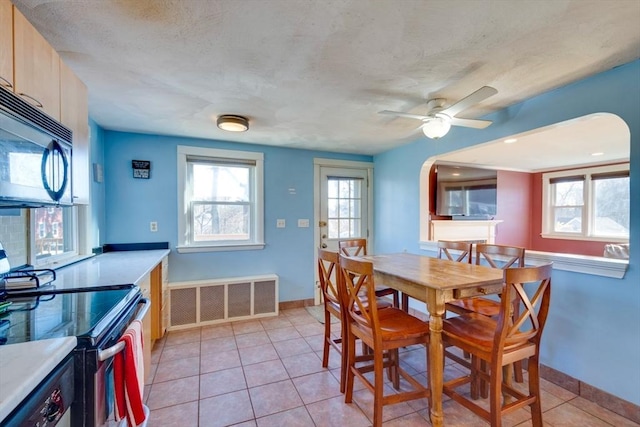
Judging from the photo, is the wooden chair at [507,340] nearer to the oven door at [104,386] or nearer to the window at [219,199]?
the oven door at [104,386]

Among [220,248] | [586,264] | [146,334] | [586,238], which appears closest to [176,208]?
[220,248]

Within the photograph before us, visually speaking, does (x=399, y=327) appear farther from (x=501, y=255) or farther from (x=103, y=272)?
(x=103, y=272)

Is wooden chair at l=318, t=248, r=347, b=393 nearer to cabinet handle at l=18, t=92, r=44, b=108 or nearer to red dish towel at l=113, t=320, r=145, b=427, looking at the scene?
red dish towel at l=113, t=320, r=145, b=427

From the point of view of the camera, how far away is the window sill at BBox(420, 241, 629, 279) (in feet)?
6.00

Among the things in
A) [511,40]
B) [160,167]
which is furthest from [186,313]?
[511,40]

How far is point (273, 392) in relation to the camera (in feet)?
6.75

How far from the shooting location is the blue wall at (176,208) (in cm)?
316

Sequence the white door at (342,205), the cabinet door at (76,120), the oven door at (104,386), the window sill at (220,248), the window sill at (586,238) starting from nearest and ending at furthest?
the oven door at (104,386) < the cabinet door at (76,120) < the window sill at (220,248) < the white door at (342,205) < the window sill at (586,238)

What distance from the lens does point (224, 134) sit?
10.7ft

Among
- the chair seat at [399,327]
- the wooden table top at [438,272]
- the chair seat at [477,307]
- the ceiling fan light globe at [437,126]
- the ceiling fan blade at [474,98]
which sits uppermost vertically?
the ceiling fan blade at [474,98]

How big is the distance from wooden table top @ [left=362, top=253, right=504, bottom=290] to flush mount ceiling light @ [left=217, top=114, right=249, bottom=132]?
5.80ft

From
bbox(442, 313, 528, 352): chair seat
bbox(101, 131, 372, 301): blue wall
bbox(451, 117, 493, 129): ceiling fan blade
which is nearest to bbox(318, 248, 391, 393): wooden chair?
bbox(442, 313, 528, 352): chair seat

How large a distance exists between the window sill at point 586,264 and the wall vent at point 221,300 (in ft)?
8.94

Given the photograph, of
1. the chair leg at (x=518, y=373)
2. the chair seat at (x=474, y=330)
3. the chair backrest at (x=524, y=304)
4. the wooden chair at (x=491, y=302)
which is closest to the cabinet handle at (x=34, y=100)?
the chair backrest at (x=524, y=304)
